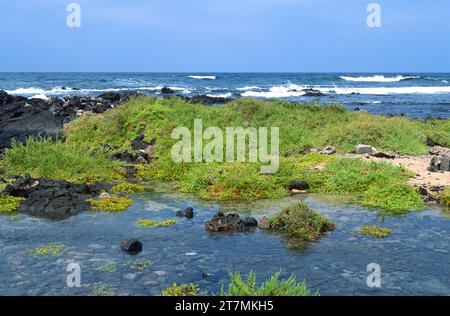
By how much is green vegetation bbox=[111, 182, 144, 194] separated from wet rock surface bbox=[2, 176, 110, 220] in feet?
1.06

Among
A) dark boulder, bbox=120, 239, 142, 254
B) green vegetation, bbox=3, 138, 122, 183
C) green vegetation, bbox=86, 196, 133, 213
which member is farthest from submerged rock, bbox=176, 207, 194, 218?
green vegetation, bbox=3, 138, 122, 183

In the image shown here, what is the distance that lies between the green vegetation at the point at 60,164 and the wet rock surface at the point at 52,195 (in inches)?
44.3

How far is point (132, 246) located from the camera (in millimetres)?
9820

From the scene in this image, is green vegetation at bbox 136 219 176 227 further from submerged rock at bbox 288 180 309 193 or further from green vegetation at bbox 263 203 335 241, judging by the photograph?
submerged rock at bbox 288 180 309 193

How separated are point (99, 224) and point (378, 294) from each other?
6628 mm

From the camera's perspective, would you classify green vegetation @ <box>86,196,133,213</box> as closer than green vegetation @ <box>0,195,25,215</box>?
No

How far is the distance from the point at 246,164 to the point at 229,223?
5196 millimetres

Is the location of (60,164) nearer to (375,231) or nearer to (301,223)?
(301,223)

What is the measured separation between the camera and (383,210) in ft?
41.8

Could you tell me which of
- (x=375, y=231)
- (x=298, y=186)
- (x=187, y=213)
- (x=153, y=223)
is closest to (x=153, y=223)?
(x=153, y=223)

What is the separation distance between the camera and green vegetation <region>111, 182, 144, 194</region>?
49.1ft

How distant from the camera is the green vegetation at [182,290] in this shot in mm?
7797

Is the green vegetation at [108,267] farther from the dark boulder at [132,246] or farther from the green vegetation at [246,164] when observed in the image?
the green vegetation at [246,164]
